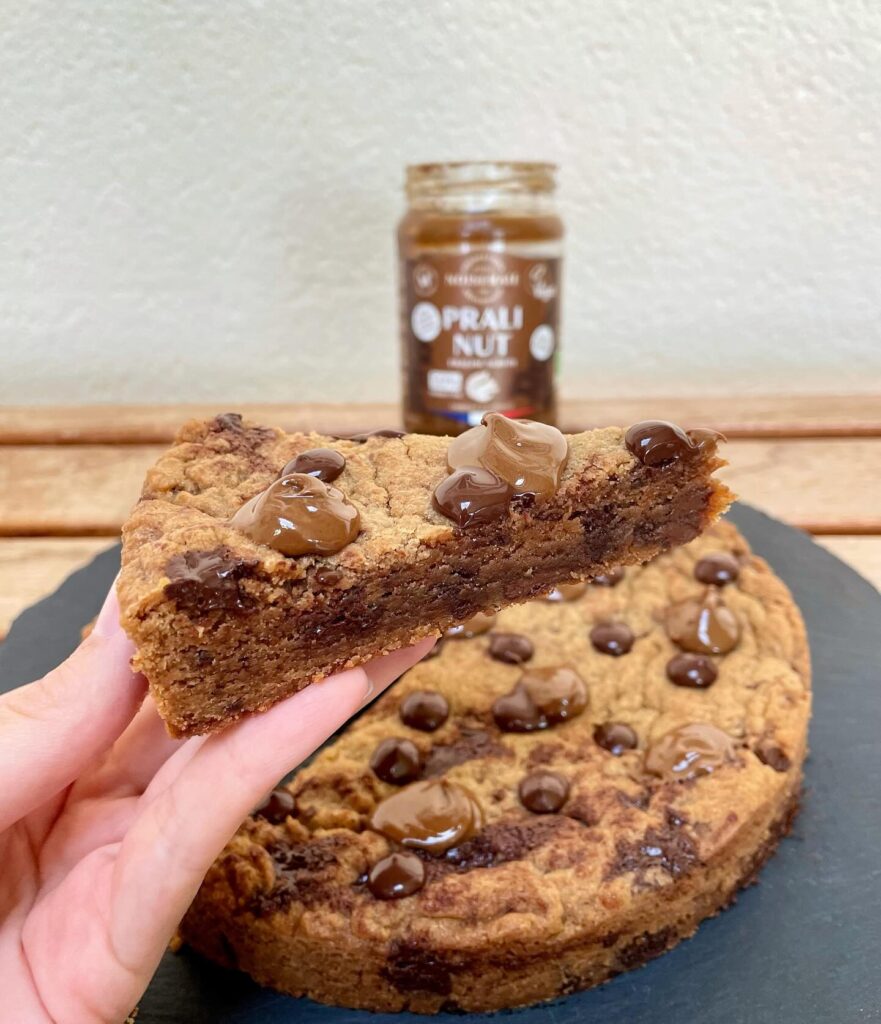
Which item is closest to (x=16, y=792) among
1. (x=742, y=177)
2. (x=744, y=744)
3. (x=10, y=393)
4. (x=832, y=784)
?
(x=744, y=744)

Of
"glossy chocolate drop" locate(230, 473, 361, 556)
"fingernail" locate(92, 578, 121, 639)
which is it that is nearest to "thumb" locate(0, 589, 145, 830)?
"fingernail" locate(92, 578, 121, 639)

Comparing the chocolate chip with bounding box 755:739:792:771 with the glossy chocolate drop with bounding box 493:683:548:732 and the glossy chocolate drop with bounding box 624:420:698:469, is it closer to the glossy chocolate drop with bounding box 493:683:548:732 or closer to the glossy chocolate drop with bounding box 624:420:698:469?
the glossy chocolate drop with bounding box 493:683:548:732

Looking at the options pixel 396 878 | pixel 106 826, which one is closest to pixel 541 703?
pixel 396 878

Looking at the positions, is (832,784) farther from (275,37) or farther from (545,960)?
(275,37)

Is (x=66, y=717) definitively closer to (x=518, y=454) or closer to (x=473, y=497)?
(x=473, y=497)

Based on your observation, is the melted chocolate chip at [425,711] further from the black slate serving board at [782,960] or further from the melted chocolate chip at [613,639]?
the black slate serving board at [782,960]
